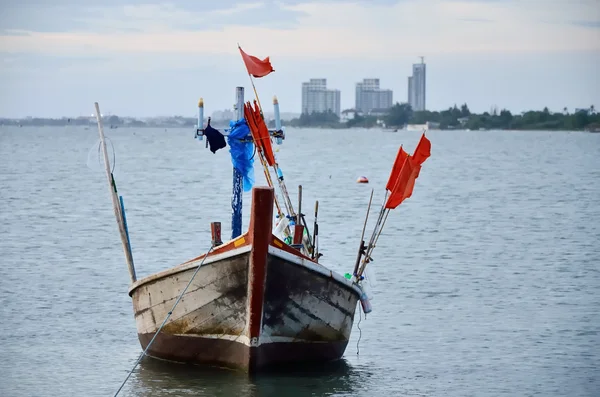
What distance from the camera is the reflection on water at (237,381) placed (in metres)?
17.9

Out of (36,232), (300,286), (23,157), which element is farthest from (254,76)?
(23,157)

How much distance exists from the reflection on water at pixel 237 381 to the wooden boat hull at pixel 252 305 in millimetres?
171

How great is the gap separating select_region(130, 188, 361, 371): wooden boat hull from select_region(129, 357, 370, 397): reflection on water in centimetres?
17

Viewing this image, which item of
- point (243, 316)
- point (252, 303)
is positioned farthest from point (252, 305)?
point (243, 316)

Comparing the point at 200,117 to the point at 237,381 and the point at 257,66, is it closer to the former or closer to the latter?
the point at 257,66

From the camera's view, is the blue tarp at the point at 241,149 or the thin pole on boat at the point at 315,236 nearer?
the blue tarp at the point at 241,149

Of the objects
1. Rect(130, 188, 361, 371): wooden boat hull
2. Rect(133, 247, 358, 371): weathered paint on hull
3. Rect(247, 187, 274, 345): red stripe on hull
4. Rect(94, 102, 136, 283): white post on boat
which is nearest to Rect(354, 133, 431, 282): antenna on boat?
Rect(133, 247, 358, 371): weathered paint on hull

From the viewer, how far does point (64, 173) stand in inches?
3386

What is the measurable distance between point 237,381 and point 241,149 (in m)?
4.33

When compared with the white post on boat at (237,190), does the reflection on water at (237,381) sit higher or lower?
lower

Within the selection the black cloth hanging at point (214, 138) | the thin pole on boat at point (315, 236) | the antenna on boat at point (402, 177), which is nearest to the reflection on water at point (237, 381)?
the antenna on boat at point (402, 177)

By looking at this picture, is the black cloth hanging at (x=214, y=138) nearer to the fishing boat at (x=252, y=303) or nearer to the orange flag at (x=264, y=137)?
the orange flag at (x=264, y=137)

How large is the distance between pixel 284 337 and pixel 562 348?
560 cm

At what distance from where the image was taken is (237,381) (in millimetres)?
18156
